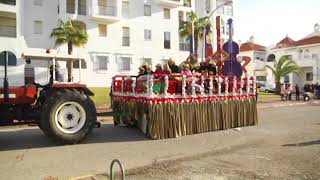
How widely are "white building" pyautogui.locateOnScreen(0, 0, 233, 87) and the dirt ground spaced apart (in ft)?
79.3

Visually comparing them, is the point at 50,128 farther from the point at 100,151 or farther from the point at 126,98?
the point at 126,98

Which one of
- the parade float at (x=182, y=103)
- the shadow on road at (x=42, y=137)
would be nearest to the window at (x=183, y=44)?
the parade float at (x=182, y=103)

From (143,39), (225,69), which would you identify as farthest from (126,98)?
(143,39)

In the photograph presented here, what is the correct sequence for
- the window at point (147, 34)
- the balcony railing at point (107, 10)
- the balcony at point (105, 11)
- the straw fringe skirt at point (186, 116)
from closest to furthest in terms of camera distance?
1. the straw fringe skirt at point (186, 116)
2. the balcony at point (105, 11)
3. the balcony railing at point (107, 10)
4. the window at point (147, 34)

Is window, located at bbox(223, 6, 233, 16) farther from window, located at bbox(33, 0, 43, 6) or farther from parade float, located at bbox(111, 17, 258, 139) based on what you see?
parade float, located at bbox(111, 17, 258, 139)

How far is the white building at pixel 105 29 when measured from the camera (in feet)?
108

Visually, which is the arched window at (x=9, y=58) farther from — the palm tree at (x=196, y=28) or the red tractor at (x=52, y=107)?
the palm tree at (x=196, y=28)

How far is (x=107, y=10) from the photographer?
38.2m

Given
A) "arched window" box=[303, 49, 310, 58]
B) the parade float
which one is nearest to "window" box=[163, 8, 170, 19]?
"arched window" box=[303, 49, 310, 58]

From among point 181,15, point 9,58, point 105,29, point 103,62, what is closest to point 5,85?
point 9,58

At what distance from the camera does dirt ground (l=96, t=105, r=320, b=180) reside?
6781mm

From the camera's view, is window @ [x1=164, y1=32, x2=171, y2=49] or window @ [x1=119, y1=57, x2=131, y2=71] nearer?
window @ [x1=119, y1=57, x2=131, y2=71]

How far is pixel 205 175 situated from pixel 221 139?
12.1 ft

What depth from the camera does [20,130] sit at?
40.5 ft
